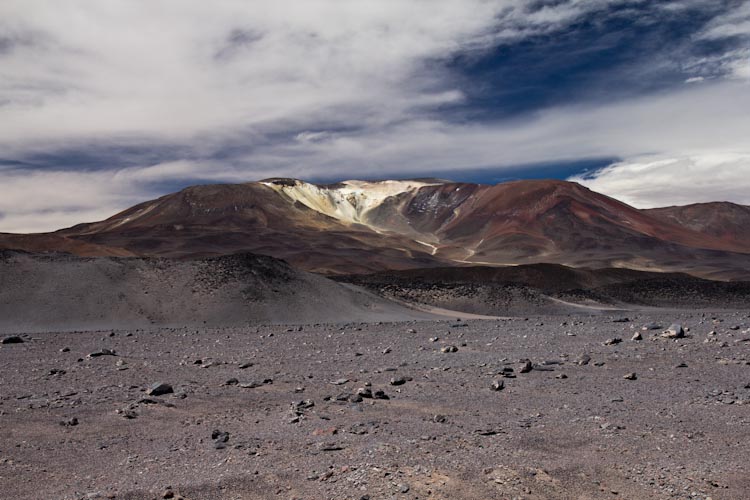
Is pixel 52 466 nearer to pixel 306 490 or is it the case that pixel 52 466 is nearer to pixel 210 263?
pixel 306 490

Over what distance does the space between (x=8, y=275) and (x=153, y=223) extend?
164 metres

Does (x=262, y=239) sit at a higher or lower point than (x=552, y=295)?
higher

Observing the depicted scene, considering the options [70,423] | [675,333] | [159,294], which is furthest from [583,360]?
[159,294]

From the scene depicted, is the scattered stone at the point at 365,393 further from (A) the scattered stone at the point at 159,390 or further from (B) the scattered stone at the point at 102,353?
(B) the scattered stone at the point at 102,353

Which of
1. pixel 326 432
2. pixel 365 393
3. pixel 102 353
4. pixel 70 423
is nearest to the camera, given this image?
pixel 326 432

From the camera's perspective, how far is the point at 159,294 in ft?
107

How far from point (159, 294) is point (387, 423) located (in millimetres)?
25101

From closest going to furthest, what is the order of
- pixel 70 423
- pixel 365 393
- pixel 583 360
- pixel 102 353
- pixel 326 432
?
pixel 326 432
pixel 70 423
pixel 365 393
pixel 583 360
pixel 102 353

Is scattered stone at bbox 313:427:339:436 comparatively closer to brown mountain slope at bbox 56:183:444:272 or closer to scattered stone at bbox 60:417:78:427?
scattered stone at bbox 60:417:78:427

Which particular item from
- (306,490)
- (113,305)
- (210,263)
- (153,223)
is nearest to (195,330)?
(113,305)

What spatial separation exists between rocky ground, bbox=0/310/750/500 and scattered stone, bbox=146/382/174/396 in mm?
27

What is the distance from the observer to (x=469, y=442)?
8.88 meters

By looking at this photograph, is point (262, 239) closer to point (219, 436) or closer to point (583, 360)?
point (583, 360)

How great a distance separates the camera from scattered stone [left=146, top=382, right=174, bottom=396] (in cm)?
1203
